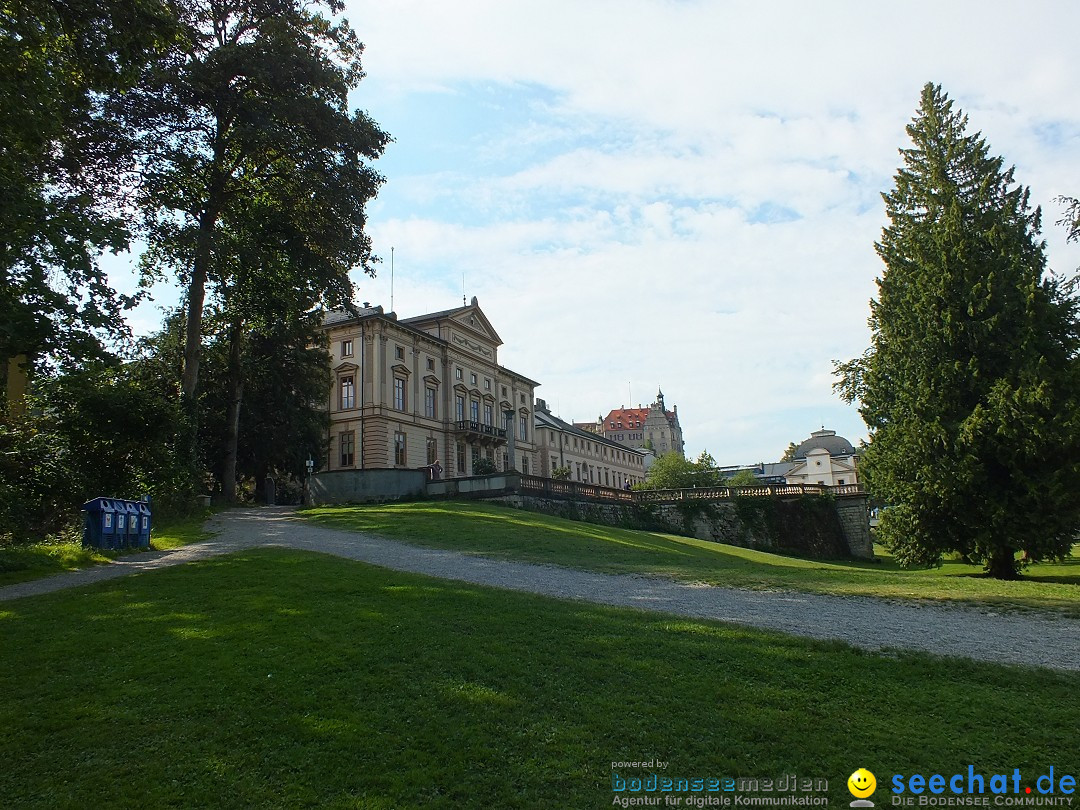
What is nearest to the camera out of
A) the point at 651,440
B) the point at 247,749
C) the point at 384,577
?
the point at 247,749

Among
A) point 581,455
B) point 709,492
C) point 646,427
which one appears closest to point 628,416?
point 646,427

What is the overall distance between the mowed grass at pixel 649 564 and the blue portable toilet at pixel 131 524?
6.32m

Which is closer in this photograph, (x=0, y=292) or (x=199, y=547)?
(x=0, y=292)

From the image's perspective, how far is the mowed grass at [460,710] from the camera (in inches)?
196

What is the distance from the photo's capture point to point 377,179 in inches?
1088

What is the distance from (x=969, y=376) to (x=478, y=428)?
137 feet

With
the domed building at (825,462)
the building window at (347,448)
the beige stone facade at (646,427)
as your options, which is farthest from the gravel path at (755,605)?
the beige stone facade at (646,427)

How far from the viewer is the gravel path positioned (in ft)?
28.3

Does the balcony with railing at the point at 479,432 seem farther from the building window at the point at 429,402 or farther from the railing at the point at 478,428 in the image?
the building window at the point at 429,402

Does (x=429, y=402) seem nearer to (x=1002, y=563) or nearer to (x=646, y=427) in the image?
(x=1002, y=563)

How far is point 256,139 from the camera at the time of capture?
24250 mm

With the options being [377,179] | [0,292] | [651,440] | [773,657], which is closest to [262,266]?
[377,179]

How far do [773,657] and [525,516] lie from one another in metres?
20.7

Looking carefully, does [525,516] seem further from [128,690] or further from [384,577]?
[128,690]
